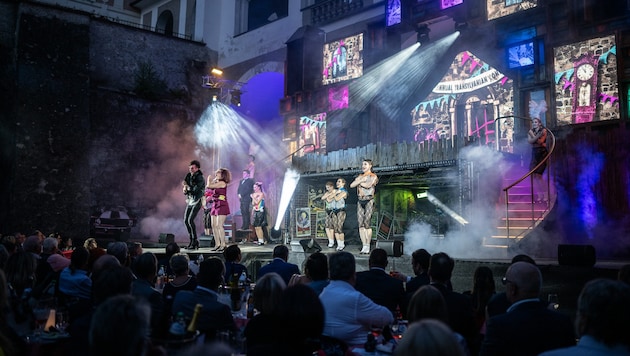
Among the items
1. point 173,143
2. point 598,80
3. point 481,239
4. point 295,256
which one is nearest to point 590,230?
point 481,239

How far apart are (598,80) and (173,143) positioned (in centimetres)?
1649

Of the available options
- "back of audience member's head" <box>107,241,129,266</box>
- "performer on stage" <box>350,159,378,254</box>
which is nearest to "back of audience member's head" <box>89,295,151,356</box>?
"back of audience member's head" <box>107,241,129,266</box>

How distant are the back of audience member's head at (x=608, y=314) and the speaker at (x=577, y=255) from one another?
6089mm

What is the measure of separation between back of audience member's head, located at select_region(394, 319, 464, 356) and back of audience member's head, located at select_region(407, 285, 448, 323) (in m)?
1.31

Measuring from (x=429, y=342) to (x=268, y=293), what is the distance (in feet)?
6.74

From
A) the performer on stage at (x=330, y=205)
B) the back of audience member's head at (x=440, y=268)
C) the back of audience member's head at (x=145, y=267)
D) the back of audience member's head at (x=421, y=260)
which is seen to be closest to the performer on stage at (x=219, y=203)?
the performer on stage at (x=330, y=205)

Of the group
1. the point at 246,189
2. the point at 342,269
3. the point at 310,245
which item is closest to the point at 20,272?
the point at 342,269

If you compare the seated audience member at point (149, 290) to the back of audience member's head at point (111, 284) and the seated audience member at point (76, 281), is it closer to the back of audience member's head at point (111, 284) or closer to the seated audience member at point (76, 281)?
the back of audience member's head at point (111, 284)

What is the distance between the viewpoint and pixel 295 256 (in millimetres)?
12422

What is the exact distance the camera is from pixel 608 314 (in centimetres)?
230

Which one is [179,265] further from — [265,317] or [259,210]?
[259,210]

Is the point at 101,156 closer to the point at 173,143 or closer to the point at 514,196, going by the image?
the point at 173,143

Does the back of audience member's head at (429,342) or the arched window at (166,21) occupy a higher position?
the arched window at (166,21)

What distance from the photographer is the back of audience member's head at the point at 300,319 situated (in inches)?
99.4
